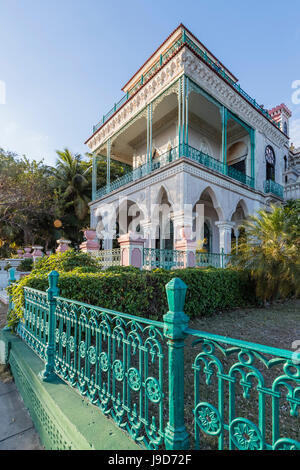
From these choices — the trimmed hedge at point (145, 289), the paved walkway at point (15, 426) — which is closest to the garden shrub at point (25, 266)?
the trimmed hedge at point (145, 289)

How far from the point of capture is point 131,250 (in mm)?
6711

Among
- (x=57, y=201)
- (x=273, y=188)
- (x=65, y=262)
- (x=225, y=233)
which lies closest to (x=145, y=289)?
(x=65, y=262)

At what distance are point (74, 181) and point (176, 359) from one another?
20518 mm

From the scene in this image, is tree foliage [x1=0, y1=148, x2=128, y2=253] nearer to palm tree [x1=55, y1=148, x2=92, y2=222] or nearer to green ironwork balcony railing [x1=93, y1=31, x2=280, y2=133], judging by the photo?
palm tree [x1=55, y1=148, x2=92, y2=222]

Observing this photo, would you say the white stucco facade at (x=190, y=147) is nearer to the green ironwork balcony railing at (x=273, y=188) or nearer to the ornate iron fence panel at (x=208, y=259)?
the green ironwork balcony railing at (x=273, y=188)

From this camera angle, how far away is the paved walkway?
1.95 metres

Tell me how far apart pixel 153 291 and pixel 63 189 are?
61.1 ft

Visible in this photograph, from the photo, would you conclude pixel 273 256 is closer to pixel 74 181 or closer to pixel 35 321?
pixel 35 321

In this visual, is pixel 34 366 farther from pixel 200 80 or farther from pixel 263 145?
pixel 263 145
